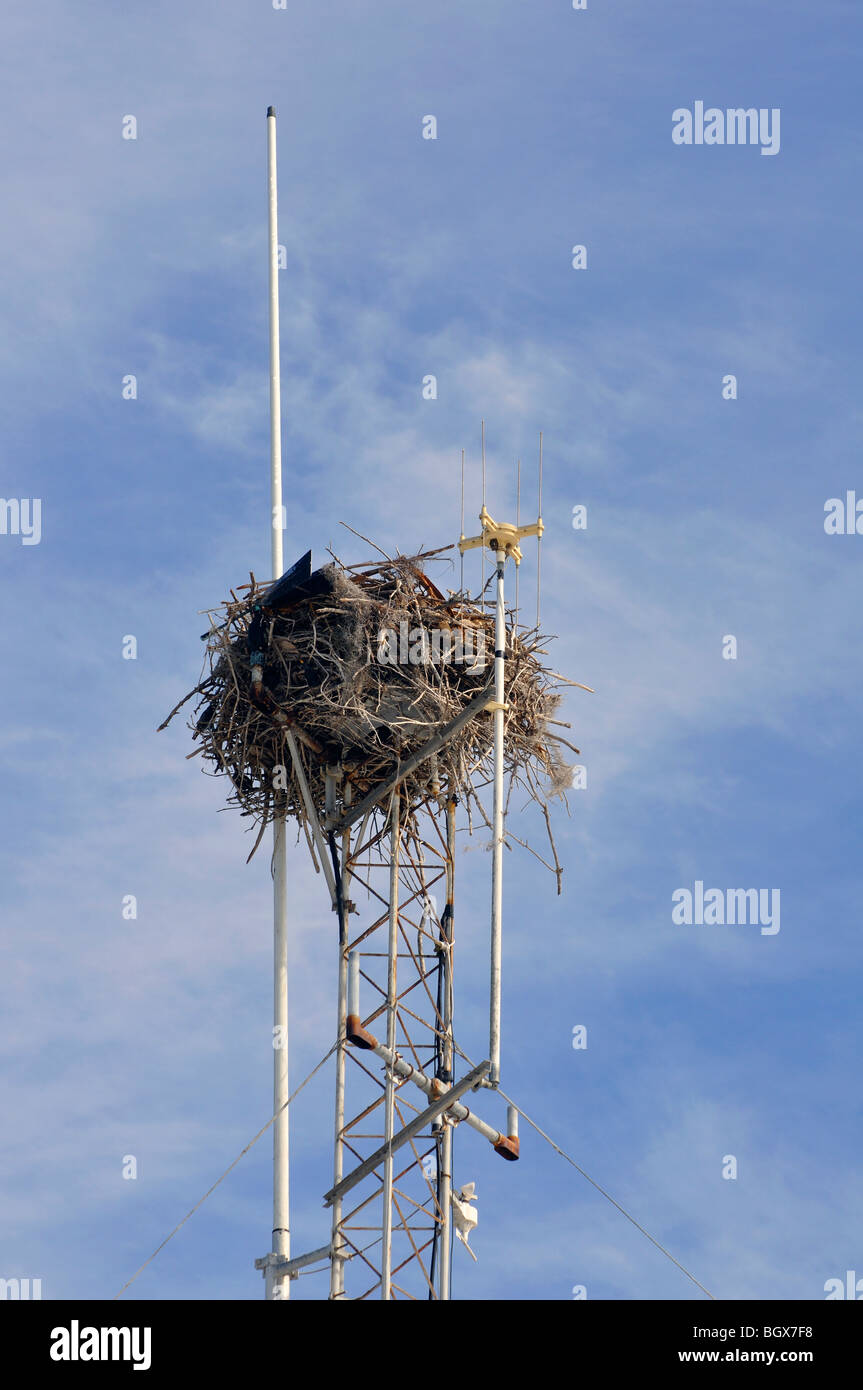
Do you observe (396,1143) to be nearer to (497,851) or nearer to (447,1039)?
(447,1039)

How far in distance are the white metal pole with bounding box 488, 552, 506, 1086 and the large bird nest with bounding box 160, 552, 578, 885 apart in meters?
0.31

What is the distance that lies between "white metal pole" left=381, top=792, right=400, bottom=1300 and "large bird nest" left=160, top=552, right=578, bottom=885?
2.35 feet

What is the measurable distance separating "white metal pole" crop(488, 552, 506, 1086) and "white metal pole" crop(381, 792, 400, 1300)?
128cm

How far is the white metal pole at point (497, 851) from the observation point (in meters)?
25.5

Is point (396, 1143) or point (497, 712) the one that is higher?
point (497, 712)

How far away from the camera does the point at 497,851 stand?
2623 cm

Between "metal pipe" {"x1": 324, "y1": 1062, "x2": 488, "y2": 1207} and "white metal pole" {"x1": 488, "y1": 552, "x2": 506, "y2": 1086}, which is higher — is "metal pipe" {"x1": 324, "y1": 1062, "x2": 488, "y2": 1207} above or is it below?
below

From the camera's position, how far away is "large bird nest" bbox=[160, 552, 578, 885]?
88.7ft

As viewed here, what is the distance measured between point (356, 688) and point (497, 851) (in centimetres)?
235
